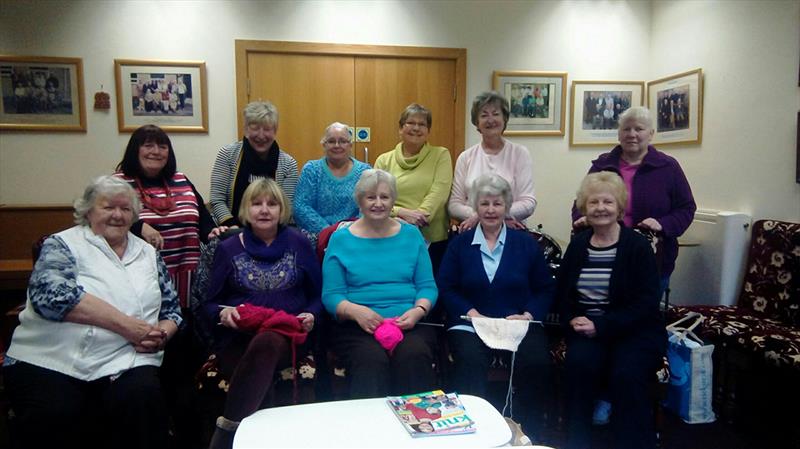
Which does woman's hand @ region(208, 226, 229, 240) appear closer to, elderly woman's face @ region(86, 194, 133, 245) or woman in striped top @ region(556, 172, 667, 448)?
elderly woman's face @ region(86, 194, 133, 245)

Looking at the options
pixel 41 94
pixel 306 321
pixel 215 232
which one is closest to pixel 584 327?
pixel 306 321

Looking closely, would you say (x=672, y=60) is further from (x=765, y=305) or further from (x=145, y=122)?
(x=145, y=122)

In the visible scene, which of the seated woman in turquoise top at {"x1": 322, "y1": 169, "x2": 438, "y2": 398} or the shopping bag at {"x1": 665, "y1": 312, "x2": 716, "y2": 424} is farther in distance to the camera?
the shopping bag at {"x1": 665, "y1": 312, "x2": 716, "y2": 424}

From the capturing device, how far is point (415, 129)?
296 centimetres

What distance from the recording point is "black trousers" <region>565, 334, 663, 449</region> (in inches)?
81.7

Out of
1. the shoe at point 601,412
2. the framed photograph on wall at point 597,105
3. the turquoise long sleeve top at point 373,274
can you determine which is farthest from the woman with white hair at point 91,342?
the framed photograph on wall at point 597,105

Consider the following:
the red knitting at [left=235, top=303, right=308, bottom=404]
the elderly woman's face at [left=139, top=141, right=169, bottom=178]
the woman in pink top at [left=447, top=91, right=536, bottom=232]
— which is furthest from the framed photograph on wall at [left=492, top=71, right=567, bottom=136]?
the red knitting at [left=235, top=303, right=308, bottom=404]

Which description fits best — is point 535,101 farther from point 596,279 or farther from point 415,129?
point 596,279

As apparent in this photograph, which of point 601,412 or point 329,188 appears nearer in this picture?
point 601,412

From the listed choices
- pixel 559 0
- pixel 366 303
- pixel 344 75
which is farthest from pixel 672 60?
pixel 366 303

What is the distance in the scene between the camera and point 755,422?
268cm

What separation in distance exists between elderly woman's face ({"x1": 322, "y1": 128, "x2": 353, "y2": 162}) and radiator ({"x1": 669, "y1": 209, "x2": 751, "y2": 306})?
2308mm

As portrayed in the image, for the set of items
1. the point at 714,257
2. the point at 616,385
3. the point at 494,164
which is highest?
the point at 494,164

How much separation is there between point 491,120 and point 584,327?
1214 millimetres
